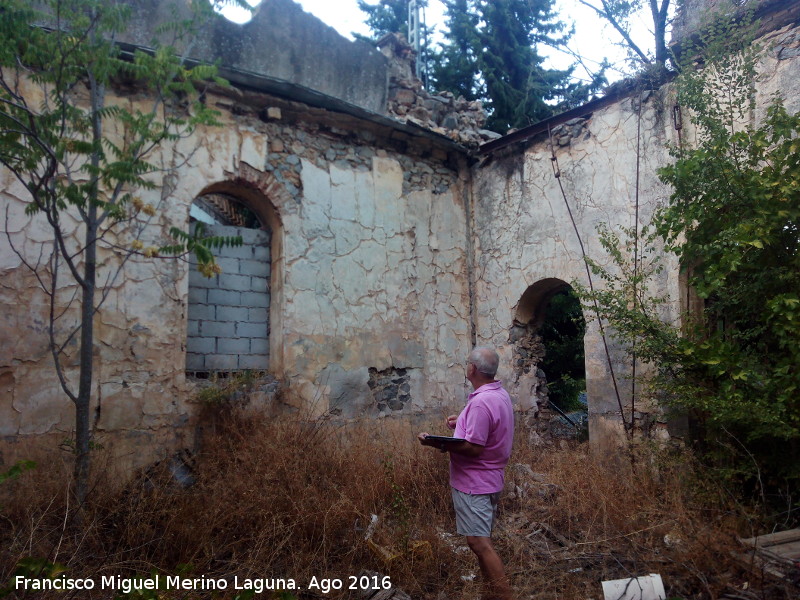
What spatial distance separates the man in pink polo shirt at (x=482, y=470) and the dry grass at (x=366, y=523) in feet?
1.01

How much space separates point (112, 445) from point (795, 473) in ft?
17.3

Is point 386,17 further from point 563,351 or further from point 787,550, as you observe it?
point 787,550

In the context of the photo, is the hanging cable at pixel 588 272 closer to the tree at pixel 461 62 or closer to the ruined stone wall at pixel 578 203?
the ruined stone wall at pixel 578 203

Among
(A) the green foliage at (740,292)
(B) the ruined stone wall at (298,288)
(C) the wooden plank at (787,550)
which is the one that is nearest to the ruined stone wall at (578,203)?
(B) the ruined stone wall at (298,288)

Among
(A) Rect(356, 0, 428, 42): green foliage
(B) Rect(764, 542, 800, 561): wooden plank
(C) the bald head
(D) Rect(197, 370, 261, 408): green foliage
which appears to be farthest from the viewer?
(A) Rect(356, 0, 428, 42): green foliage

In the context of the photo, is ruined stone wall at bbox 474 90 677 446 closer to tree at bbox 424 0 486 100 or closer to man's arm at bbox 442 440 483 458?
man's arm at bbox 442 440 483 458

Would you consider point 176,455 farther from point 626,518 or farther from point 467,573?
point 626,518

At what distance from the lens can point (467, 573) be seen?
402 cm

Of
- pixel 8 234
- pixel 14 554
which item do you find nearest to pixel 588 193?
pixel 8 234

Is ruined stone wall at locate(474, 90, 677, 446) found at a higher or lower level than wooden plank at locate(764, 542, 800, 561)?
higher

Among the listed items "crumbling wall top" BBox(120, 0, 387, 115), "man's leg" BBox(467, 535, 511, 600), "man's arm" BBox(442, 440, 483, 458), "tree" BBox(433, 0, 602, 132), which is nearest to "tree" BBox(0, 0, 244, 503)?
"crumbling wall top" BBox(120, 0, 387, 115)

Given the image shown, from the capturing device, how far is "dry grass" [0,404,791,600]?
3.77 m

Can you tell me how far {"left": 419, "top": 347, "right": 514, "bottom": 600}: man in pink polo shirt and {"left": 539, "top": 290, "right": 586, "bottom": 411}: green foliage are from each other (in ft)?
22.9

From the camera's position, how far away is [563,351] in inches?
417
